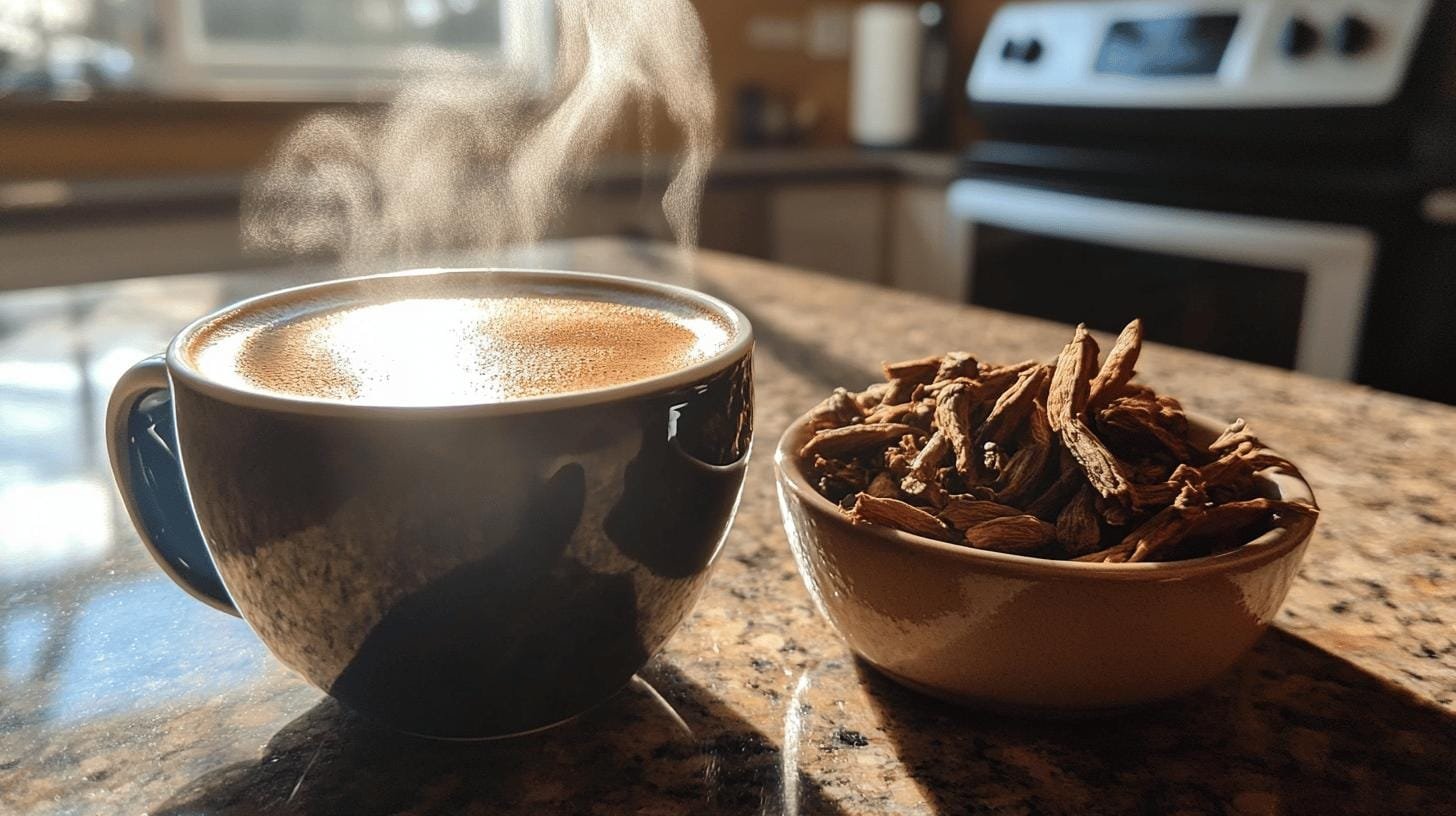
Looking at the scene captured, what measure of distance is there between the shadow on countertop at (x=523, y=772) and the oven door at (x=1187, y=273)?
1526 millimetres

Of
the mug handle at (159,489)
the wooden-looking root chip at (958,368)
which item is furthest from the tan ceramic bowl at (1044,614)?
the mug handle at (159,489)

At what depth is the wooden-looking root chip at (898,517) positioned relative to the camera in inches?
15.3

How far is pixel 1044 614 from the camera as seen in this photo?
0.37 m

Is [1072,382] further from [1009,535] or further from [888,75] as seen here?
[888,75]

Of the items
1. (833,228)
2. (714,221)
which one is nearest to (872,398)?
(714,221)

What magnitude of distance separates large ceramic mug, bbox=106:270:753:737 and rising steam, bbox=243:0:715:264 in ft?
1.00

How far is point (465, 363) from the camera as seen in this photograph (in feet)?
1.36

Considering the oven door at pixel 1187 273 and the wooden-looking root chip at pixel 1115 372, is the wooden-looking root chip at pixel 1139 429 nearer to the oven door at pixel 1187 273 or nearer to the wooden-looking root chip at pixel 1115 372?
the wooden-looking root chip at pixel 1115 372

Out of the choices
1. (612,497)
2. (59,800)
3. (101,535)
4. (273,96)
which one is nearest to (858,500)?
(612,497)

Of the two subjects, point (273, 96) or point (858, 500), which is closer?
point (858, 500)

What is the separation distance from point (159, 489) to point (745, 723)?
0.25 meters

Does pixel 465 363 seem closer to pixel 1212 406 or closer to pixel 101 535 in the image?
pixel 101 535

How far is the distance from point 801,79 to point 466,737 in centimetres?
321

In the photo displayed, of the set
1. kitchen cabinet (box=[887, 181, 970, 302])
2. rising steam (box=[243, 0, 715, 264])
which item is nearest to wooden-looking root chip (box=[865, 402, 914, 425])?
rising steam (box=[243, 0, 715, 264])
